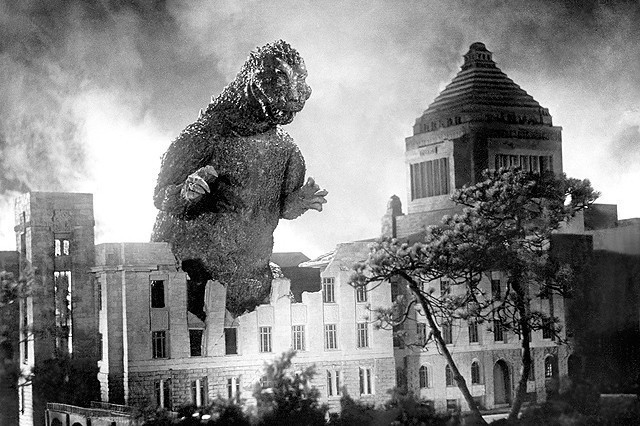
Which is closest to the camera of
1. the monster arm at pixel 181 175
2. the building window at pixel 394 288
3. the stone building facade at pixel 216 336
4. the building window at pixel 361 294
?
the stone building facade at pixel 216 336

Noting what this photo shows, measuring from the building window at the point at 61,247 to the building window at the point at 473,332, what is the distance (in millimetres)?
1878

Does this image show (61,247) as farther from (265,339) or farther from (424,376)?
(424,376)

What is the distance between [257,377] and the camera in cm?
424

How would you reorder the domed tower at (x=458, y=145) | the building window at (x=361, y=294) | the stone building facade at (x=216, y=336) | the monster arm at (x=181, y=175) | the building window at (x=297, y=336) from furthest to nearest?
1. the domed tower at (x=458, y=145)
2. the building window at (x=361, y=294)
3. the building window at (x=297, y=336)
4. the monster arm at (x=181, y=175)
5. the stone building facade at (x=216, y=336)

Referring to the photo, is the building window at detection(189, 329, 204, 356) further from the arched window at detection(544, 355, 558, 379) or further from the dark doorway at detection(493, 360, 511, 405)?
the arched window at detection(544, 355, 558, 379)

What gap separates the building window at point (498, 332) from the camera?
186 inches

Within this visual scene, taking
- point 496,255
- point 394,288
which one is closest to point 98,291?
point 394,288

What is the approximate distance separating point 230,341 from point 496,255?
4.41ft

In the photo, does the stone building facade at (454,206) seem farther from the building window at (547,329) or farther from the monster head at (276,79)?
the monster head at (276,79)

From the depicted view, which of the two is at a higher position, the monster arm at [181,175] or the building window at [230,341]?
the monster arm at [181,175]

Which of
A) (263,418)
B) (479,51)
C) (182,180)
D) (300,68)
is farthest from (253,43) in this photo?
(263,418)

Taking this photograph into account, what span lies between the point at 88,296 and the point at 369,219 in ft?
4.43

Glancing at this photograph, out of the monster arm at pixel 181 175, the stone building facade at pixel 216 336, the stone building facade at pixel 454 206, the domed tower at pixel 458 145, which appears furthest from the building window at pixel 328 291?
the monster arm at pixel 181 175

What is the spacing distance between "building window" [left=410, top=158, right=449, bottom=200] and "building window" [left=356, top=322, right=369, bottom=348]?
26.8 inches
